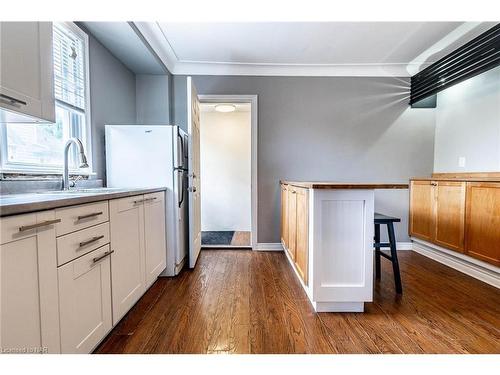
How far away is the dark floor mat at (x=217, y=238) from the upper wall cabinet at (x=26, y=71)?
2.75 meters

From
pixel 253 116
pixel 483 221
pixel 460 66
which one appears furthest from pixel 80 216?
pixel 460 66

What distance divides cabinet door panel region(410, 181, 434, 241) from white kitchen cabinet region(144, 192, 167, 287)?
2978 mm

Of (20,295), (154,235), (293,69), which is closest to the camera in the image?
(20,295)

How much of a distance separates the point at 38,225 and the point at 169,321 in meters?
1.09

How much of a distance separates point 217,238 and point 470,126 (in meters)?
3.68

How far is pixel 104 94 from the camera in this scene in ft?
8.02

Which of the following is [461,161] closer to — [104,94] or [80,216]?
[80,216]

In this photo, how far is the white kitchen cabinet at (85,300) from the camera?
3.40ft

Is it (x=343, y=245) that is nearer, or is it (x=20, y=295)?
(x=20, y=295)

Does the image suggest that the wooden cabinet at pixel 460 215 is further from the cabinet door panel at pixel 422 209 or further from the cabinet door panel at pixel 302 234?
the cabinet door panel at pixel 302 234

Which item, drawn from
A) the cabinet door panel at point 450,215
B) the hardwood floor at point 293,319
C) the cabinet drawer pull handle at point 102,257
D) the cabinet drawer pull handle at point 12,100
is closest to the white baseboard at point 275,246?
the cabinet door panel at point 450,215

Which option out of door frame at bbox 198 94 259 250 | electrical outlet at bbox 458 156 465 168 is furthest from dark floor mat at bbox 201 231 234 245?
electrical outlet at bbox 458 156 465 168
